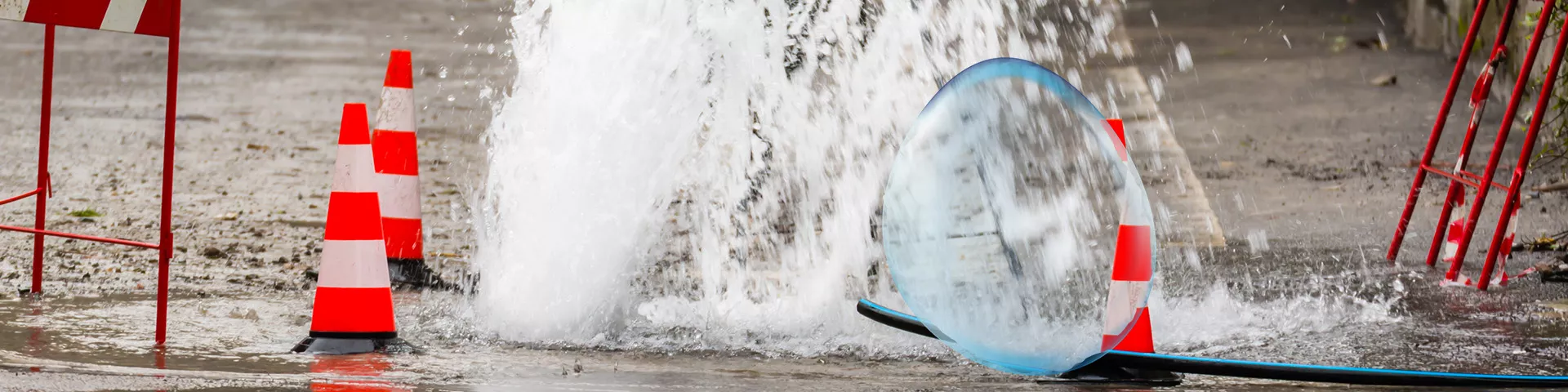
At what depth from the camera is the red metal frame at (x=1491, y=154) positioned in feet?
20.8

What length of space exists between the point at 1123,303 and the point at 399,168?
10.6 feet

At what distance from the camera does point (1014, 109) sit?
4.75 m

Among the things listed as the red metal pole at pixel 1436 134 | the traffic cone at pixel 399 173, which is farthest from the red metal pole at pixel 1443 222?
the traffic cone at pixel 399 173

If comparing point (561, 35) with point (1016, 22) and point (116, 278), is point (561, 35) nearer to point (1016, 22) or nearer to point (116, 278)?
point (116, 278)

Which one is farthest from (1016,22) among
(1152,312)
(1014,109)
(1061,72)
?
(1014,109)

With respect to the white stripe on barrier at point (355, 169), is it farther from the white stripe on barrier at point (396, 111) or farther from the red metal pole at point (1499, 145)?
the red metal pole at point (1499, 145)

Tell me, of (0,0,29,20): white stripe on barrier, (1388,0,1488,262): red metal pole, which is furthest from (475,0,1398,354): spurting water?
(1388,0,1488,262): red metal pole

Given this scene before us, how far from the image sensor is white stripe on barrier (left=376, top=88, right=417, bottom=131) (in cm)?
666

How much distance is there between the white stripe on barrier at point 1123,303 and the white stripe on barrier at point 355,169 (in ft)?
6.88

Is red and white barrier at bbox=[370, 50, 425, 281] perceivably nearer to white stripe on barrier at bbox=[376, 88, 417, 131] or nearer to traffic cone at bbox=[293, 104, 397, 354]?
white stripe on barrier at bbox=[376, 88, 417, 131]

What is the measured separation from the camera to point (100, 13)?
16.6 feet

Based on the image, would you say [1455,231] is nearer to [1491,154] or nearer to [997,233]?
[1491,154]

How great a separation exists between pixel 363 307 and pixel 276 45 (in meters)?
10.5

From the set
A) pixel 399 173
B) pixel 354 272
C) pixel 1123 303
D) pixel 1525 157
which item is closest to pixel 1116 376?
pixel 1123 303
